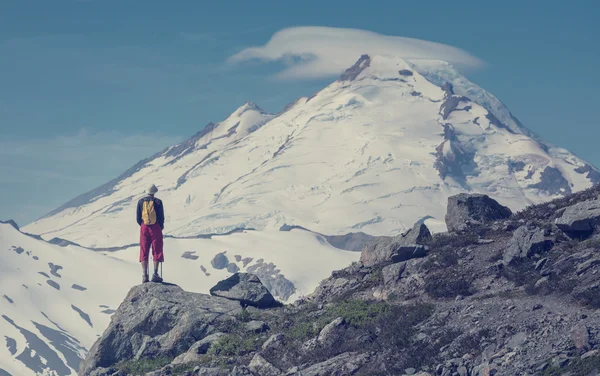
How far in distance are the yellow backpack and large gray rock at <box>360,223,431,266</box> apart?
21.0 feet

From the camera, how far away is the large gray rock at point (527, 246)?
3212 cm

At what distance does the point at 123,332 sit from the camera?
33719 mm

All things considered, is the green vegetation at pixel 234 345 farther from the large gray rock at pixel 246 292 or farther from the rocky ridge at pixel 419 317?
the large gray rock at pixel 246 292

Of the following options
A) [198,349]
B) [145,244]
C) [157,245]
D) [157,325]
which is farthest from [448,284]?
[145,244]

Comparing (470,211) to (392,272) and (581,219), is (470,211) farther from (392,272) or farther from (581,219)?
(581,219)

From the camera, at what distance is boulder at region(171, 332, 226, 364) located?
31.3 m

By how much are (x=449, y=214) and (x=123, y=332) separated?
441 inches

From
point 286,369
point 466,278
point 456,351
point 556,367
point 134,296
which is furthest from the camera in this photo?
point 134,296

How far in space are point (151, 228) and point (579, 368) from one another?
15.1 metres

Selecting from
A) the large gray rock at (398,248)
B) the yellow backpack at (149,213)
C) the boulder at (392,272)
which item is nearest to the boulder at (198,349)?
the boulder at (392,272)

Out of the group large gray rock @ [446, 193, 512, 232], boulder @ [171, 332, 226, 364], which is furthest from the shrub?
boulder @ [171, 332, 226, 364]

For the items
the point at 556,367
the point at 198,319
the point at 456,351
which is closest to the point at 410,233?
the point at 198,319

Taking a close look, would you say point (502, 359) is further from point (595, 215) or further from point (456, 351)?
point (595, 215)

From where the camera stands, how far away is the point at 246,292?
35531mm
